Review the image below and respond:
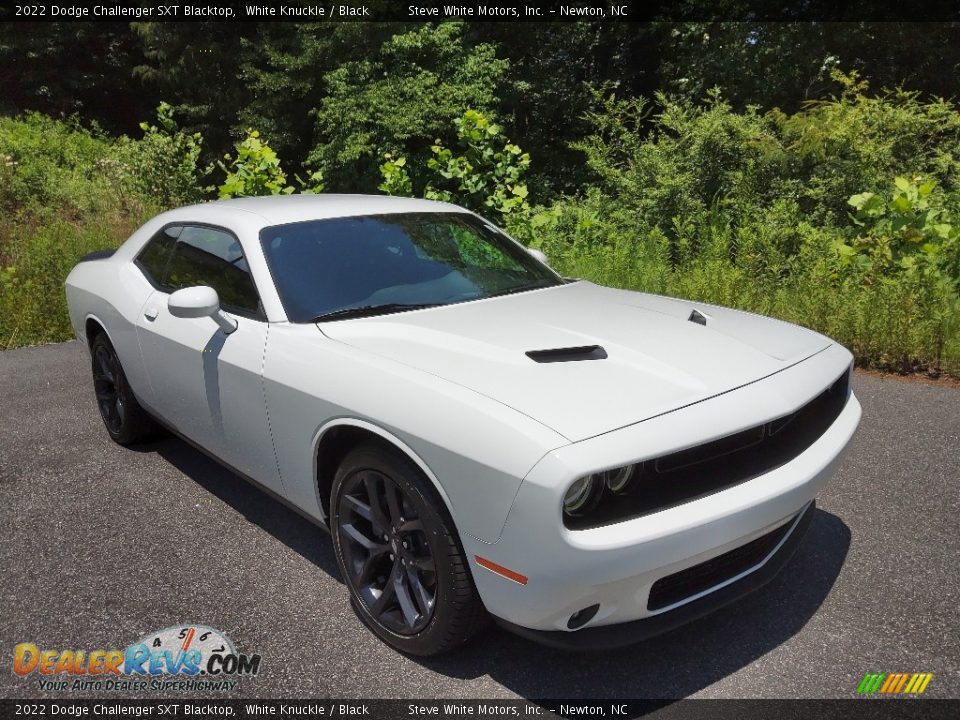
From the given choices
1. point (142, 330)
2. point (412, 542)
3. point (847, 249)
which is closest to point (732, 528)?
point (412, 542)

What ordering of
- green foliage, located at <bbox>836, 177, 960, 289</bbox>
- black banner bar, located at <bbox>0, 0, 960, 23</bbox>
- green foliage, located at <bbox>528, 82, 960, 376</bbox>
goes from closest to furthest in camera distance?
green foliage, located at <bbox>528, 82, 960, 376</bbox>, green foliage, located at <bbox>836, 177, 960, 289</bbox>, black banner bar, located at <bbox>0, 0, 960, 23</bbox>

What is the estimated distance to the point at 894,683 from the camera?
231cm

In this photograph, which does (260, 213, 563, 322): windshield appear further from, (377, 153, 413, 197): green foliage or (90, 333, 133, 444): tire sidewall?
(377, 153, 413, 197): green foliage

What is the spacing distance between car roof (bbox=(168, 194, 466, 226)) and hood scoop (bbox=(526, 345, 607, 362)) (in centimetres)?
152

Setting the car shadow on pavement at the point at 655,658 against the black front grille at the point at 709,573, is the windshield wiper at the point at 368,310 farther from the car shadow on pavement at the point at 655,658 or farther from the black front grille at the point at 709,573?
the black front grille at the point at 709,573

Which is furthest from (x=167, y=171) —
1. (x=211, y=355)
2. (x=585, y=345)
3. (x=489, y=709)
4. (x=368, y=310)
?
(x=489, y=709)

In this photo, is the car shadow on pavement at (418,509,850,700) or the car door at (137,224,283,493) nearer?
the car shadow on pavement at (418,509,850,700)

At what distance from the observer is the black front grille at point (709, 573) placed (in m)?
2.21

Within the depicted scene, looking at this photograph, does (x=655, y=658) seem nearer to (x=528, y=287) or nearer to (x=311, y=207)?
(x=528, y=287)

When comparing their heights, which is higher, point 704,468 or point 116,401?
point 704,468

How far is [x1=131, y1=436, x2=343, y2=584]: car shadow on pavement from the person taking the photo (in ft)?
10.7

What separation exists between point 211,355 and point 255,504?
0.97 m

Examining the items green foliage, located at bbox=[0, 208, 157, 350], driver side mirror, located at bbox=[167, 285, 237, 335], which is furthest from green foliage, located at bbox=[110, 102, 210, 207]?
driver side mirror, located at bbox=[167, 285, 237, 335]

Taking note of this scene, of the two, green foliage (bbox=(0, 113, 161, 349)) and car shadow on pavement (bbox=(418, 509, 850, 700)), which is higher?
green foliage (bbox=(0, 113, 161, 349))
